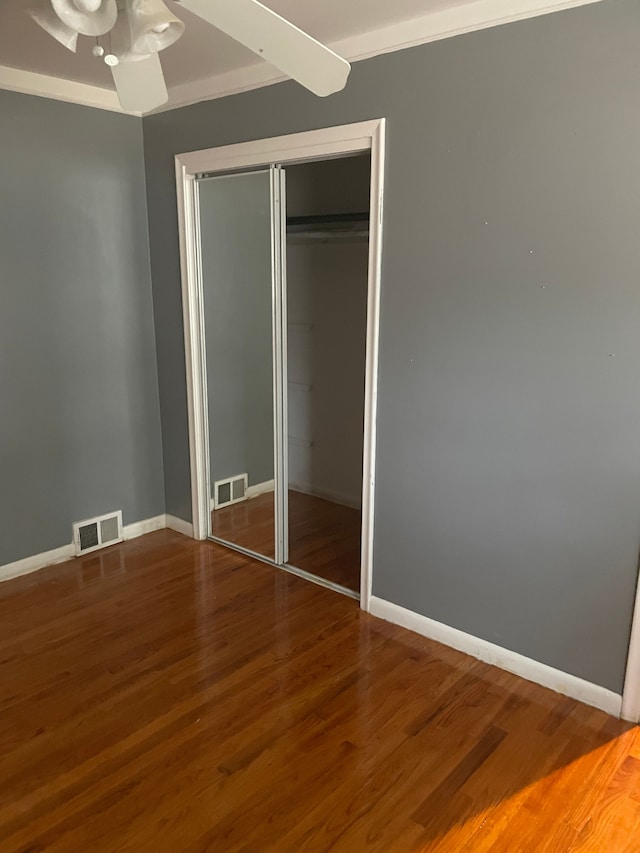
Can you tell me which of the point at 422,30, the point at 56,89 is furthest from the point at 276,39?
the point at 56,89

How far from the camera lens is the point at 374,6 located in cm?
227

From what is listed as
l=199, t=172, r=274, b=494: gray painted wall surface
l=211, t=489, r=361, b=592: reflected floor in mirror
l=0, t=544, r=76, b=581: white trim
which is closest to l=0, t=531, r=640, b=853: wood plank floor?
l=0, t=544, r=76, b=581: white trim

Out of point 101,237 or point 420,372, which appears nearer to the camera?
point 420,372

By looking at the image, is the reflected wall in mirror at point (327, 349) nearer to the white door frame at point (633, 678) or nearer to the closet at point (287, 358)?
the closet at point (287, 358)

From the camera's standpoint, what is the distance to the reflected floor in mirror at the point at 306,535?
345 cm

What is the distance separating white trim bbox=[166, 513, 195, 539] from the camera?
153 inches

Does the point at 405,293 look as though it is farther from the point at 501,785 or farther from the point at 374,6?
the point at 501,785

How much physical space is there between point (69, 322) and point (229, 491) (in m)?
1.27

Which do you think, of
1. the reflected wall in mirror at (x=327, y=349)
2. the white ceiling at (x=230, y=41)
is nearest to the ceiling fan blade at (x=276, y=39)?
the white ceiling at (x=230, y=41)

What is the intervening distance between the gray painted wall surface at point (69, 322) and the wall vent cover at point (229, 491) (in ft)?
1.54

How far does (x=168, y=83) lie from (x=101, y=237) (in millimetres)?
834

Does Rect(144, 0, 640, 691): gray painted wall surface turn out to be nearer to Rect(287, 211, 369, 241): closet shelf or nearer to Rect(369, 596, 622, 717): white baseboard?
Rect(369, 596, 622, 717): white baseboard

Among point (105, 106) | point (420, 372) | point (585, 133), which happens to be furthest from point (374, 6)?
point (105, 106)

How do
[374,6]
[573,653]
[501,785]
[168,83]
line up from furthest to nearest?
[168,83], [573,653], [374,6], [501,785]
